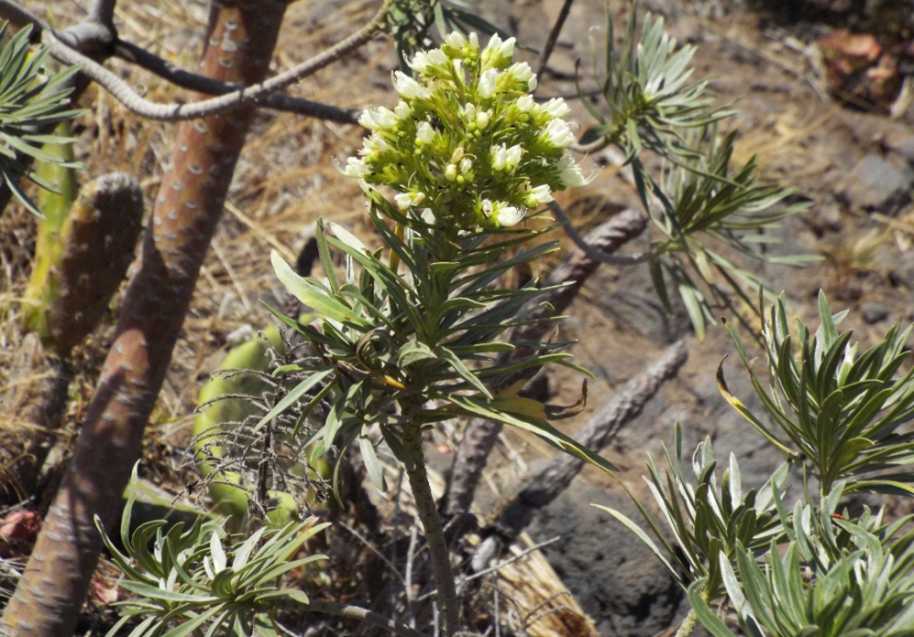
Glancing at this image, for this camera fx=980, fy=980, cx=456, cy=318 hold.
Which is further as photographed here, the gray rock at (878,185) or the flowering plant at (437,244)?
the gray rock at (878,185)

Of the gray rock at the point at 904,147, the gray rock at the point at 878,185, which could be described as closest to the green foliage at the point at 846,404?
the gray rock at the point at 878,185

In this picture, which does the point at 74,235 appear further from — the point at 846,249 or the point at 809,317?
the point at 846,249

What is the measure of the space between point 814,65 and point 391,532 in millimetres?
3058

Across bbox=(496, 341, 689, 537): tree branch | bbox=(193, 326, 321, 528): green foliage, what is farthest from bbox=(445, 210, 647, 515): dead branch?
bbox=(193, 326, 321, 528): green foliage

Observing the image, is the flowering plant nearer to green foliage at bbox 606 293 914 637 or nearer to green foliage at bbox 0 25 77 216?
green foliage at bbox 606 293 914 637

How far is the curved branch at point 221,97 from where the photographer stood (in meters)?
1.11

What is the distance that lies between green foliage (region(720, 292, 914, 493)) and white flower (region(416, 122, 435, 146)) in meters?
0.36

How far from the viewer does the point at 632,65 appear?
141 cm

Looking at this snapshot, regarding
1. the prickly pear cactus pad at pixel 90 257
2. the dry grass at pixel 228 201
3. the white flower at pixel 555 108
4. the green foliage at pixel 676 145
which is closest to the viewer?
the white flower at pixel 555 108

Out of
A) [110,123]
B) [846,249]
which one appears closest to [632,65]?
[110,123]

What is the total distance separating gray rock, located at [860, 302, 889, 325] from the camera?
9.68 ft

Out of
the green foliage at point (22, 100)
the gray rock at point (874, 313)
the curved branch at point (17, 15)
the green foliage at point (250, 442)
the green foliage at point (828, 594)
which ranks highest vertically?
the gray rock at point (874, 313)

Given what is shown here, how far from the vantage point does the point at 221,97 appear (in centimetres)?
115

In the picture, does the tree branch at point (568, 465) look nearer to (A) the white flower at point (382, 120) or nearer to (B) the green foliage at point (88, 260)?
(B) the green foliage at point (88, 260)
